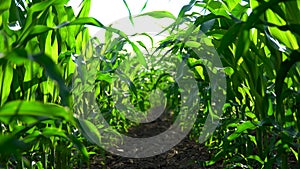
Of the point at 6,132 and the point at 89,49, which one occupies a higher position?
the point at 89,49

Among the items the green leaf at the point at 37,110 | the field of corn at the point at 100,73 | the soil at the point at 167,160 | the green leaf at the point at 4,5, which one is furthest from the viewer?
the soil at the point at 167,160

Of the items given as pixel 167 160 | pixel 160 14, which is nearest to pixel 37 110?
pixel 160 14

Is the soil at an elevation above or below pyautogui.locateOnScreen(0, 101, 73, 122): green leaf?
below

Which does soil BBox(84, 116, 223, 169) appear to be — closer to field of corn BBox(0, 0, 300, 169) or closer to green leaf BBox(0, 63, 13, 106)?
field of corn BBox(0, 0, 300, 169)

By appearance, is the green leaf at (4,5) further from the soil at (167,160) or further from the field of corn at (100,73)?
the soil at (167,160)

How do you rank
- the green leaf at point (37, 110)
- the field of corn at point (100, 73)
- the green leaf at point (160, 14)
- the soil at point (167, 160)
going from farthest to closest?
the soil at point (167, 160), the green leaf at point (160, 14), the field of corn at point (100, 73), the green leaf at point (37, 110)

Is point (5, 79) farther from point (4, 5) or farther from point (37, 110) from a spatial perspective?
point (37, 110)

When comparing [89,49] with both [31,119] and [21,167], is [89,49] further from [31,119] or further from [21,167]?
[31,119]

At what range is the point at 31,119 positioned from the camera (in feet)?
2.81

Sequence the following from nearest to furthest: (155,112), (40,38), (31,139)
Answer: (31,139) → (40,38) → (155,112)

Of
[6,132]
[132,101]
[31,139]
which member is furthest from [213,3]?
[132,101]

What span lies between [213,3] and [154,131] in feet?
12.4

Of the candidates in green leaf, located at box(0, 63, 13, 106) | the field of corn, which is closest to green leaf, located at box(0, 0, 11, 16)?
the field of corn

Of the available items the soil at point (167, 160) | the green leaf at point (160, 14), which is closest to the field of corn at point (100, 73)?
the green leaf at point (160, 14)
